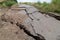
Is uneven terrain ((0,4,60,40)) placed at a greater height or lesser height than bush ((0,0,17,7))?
greater

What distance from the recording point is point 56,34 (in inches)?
77.9

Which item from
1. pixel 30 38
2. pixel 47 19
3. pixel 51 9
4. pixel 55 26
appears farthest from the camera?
pixel 51 9

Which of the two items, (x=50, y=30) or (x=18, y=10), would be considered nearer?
(x=50, y=30)

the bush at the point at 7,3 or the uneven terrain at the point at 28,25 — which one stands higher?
the uneven terrain at the point at 28,25

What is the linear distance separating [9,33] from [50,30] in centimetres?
50

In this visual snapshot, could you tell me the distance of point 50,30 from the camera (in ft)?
6.73

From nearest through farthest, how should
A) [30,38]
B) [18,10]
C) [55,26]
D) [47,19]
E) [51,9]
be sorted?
[30,38] < [55,26] < [47,19] < [18,10] < [51,9]

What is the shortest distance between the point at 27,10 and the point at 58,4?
21.6 inches

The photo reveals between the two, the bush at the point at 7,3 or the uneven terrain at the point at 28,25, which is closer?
the uneven terrain at the point at 28,25

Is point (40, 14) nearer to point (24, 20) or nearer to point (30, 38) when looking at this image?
point (24, 20)

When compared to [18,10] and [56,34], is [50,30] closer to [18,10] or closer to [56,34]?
[56,34]

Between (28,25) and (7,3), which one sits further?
(7,3)

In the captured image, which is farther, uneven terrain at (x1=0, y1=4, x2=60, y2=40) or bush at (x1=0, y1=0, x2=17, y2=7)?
bush at (x1=0, y1=0, x2=17, y2=7)

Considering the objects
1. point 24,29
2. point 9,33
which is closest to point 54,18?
point 24,29
